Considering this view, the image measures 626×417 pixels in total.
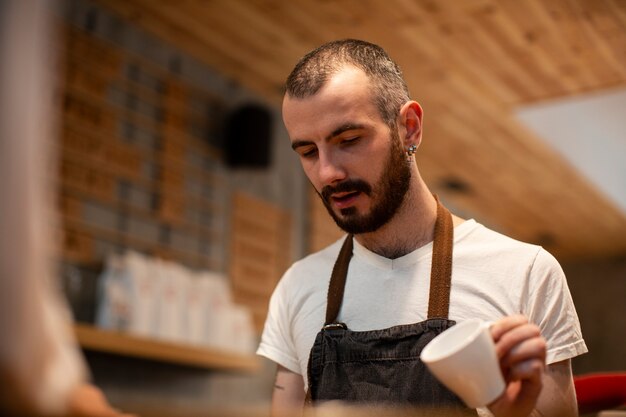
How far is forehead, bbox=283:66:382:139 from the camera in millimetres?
1442

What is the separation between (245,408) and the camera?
67 centimetres

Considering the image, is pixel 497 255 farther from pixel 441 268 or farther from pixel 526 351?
pixel 526 351

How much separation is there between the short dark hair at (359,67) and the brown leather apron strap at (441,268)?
0.23 metres

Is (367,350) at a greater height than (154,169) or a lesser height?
lesser

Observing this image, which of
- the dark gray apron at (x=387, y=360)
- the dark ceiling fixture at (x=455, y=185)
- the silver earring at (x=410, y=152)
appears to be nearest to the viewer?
the dark gray apron at (x=387, y=360)

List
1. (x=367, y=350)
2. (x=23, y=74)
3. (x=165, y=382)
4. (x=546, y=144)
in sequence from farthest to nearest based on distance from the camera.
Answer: (x=546, y=144)
(x=165, y=382)
(x=367, y=350)
(x=23, y=74)

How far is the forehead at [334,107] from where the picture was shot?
4.73 feet

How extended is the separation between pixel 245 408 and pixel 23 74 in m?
0.33

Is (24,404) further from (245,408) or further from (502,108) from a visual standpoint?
(502,108)

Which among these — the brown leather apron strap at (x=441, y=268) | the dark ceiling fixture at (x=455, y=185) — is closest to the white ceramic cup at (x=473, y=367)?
the brown leather apron strap at (x=441, y=268)

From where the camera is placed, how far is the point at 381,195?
150 cm

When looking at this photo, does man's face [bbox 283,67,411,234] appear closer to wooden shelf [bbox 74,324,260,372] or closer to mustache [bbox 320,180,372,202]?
mustache [bbox 320,180,372,202]

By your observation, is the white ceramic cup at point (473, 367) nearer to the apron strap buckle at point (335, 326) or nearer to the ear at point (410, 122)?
the apron strap buckle at point (335, 326)

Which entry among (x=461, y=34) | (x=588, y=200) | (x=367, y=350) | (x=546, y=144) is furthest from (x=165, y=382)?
(x=588, y=200)
